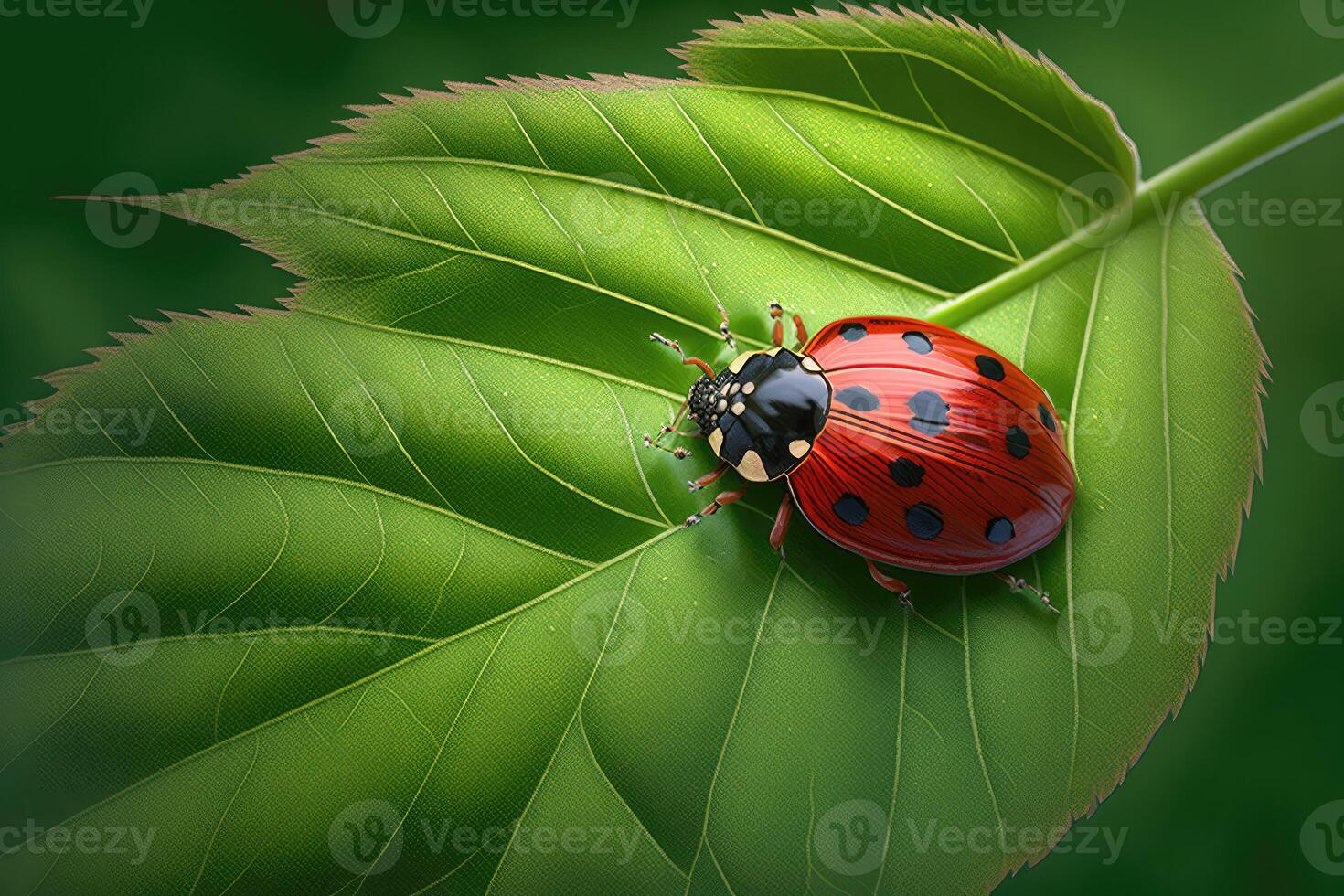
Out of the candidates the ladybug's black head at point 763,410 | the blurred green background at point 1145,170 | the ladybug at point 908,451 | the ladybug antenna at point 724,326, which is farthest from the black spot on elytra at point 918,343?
the blurred green background at point 1145,170

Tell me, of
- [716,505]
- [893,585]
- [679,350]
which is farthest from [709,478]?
[893,585]

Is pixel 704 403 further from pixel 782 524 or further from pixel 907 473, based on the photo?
pixel 907 473

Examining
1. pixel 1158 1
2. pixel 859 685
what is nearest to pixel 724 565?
pixel 859 685

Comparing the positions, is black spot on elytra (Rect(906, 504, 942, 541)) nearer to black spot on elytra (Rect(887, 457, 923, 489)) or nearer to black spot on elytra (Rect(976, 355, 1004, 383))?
black spot on elytra (Rect(887, 457, 923, 489))

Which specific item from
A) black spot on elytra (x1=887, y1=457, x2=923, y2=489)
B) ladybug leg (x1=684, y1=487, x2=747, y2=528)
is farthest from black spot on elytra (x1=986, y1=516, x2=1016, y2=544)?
ladybug leg (x1=684, y1=487, x2=747, y2=528)

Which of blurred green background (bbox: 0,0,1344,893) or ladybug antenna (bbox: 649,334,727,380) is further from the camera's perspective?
blurred green background (bbox: 0,0,1344,893)

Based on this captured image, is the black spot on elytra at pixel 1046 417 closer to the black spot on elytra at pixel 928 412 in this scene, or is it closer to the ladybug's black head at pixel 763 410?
the black spot on elytra at pixel 928 412
